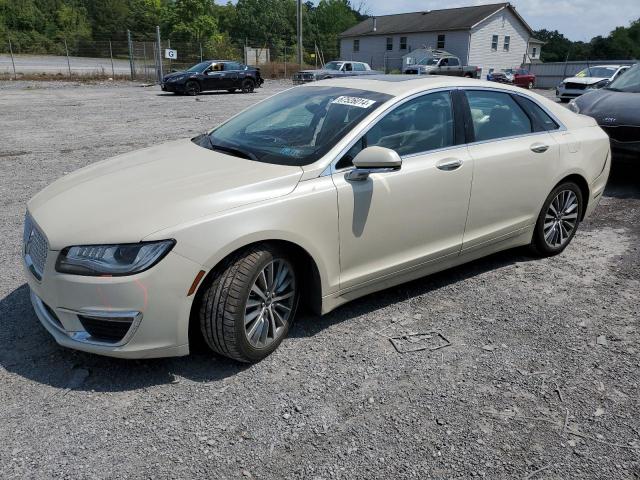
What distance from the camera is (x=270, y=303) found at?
3148 mm

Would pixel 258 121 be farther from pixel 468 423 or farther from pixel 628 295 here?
pixel 628 295

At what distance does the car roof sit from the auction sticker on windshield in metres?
0.18

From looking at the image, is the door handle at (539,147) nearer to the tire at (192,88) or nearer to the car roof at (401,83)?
the car roof at (401,83)

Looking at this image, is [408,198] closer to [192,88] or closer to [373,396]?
[373,396]

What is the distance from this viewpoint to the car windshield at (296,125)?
3.41 metres

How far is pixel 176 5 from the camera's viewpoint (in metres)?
62.5

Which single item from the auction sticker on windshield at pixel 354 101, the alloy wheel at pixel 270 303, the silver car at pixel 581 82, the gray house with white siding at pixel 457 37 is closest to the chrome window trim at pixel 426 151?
the auction sticker on windshield at pixel 354 101

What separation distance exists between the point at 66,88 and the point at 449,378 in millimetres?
26542

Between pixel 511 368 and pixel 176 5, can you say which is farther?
pixel 176 5

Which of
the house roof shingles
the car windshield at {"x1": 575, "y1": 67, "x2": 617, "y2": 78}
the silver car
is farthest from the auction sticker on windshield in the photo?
the house roof shingles

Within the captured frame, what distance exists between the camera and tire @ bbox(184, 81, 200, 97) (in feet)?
72.0

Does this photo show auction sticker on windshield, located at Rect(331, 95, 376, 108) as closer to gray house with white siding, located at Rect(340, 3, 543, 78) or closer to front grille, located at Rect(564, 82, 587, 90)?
front grille, located at Rect(564, 82, 587, 90)

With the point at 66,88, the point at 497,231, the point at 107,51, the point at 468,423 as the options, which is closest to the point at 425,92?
the point at 497,231

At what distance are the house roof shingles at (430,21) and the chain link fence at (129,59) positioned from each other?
14608mm
